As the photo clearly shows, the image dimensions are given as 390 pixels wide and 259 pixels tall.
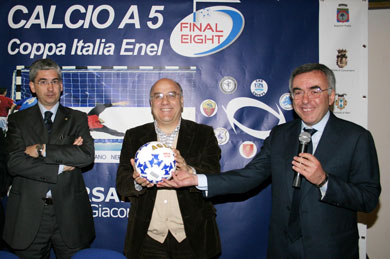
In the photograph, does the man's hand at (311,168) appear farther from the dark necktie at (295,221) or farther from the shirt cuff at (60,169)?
the shirt cuff at (60,169)

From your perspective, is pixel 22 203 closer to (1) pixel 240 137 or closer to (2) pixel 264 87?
(1) pixel 240 137

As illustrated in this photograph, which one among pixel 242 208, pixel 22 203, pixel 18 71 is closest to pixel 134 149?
pixel 22 203

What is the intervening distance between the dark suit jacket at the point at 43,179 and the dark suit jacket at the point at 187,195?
611 mm

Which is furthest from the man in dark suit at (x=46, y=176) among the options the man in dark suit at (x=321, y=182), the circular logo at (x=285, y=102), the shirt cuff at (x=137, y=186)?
the circular logo at (x=285, y=102)

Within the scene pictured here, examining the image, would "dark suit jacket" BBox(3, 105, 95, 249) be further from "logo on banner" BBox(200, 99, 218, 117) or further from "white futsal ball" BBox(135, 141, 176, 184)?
"logo on banner" BBox(200, 99, 218, 117)

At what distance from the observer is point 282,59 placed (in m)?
3.56

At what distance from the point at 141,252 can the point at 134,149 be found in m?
0.86

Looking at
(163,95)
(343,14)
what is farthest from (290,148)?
(343,14)

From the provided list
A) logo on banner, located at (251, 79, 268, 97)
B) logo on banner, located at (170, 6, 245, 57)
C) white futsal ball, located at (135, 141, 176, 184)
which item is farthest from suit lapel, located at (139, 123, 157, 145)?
logo on banner, located at (251, 79, 268, 97)

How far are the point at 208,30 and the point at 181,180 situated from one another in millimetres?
2240

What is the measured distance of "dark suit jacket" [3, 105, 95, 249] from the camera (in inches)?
100

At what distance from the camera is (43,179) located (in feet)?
8.37

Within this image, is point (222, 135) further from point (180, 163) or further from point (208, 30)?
point (180, 163)

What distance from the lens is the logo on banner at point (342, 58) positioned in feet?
11.5
